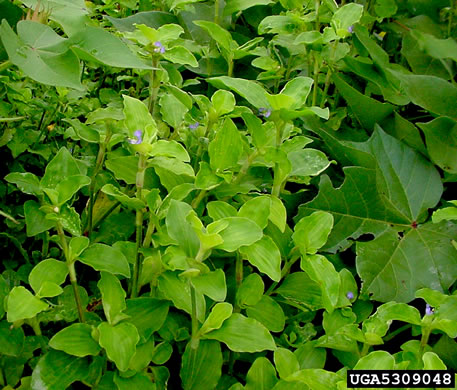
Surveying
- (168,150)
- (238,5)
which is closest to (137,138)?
(168,150)

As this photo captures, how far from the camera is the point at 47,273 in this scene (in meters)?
0.73

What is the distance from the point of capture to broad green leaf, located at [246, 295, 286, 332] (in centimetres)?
81

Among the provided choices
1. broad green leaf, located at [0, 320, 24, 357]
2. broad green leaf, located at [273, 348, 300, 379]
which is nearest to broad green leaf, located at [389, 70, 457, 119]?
broad green leaf, located at [273, 348, 300, 379]

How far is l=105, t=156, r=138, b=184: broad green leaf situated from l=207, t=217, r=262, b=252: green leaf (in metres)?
0.23

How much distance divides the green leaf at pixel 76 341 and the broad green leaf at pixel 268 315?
224 millimetres

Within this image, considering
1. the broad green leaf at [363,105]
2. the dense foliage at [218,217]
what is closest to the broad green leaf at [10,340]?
the dense foliage at [218,217]

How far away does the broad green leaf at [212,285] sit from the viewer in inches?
26.3

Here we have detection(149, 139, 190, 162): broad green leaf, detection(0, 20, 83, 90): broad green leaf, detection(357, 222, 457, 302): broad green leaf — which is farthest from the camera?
detection(357, 222, 457, 302): broad green leaf

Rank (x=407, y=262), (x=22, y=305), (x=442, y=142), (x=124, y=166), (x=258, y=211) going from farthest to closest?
(x=442, y=142)
(x=407, y=262)
(x=124, y=166)
(x=258, y=211)
(x=22, y=305)

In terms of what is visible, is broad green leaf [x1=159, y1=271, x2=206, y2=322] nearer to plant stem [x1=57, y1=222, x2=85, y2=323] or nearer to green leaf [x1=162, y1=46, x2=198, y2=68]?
plant stem [x1=57, y1=222, x2=85, y2=323]

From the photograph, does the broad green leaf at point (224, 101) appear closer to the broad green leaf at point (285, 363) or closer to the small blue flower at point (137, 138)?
the small blue flower at point (137, 138)

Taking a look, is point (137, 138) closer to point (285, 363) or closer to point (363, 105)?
point (285, 363)

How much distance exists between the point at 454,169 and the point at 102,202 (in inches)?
26.7

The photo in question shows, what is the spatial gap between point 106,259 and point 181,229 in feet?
0.37
